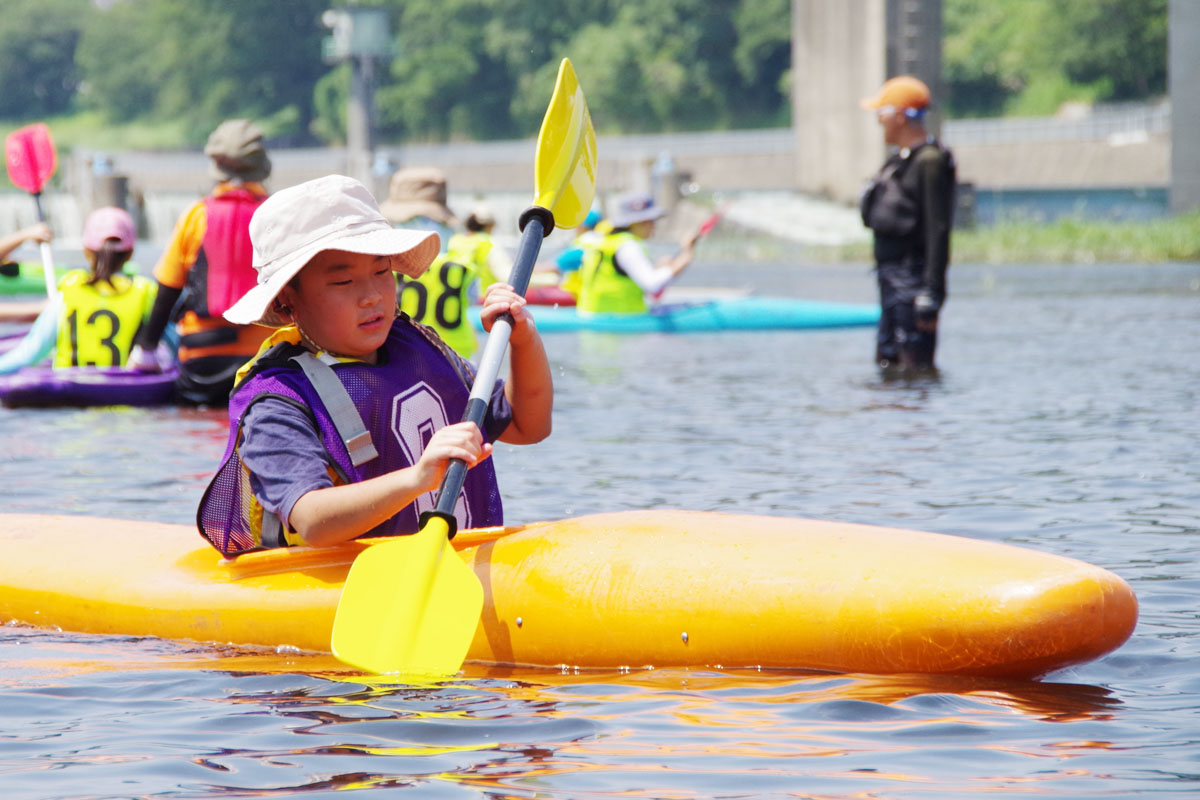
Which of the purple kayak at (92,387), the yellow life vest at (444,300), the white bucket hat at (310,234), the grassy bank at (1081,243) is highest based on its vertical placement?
the white bucket hat at (310,234)

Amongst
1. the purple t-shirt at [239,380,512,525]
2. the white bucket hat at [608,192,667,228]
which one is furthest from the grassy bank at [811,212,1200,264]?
the purple t-shirt at [239,380,512,525]

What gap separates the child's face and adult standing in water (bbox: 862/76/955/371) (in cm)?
615

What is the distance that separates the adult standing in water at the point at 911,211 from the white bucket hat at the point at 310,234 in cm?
612

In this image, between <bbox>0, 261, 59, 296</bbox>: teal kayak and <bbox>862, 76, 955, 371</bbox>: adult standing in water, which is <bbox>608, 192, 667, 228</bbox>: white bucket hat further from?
<bbox>0, 261, 59, 296</bbox>: teal kayak

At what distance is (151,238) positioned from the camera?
40125mm

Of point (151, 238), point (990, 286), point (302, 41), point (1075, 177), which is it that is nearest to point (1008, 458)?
point (990, 286)

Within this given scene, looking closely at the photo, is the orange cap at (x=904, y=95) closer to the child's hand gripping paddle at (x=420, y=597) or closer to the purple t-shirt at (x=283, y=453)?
the child's hand gripping paddle at (x=420, y=597)

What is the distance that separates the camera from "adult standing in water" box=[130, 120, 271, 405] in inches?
298

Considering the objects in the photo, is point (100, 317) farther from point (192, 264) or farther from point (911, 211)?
point (911, 211)

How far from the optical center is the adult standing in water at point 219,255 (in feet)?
24.8

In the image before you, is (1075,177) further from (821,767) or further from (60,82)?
(60,82)

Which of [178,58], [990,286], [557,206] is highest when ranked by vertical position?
[178,58]

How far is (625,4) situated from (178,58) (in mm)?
27765

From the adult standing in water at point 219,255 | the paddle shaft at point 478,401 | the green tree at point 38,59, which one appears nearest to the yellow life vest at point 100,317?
the adult standing in water at point 219,255
